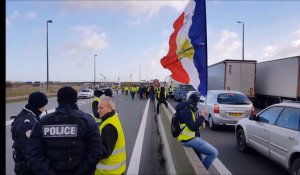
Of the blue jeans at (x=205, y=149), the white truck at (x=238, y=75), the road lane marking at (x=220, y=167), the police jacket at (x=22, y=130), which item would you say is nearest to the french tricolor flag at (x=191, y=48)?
the blue jeans at (x=205, y=149)

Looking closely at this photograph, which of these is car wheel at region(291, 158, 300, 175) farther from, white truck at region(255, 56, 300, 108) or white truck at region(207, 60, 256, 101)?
white truck at region(207, 60, 256, 101)

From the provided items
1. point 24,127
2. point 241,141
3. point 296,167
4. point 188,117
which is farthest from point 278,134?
point 24,127

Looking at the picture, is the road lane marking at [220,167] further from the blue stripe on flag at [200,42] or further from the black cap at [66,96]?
the black cap at [66,96]

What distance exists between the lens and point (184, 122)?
5258mm

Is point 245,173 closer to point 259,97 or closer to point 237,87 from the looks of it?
point 237,87

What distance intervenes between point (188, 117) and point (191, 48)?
4.15 feet

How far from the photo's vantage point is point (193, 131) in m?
5.29

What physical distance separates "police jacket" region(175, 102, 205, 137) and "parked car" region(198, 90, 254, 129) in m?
6.53

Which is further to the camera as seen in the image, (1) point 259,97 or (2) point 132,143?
(1) point 259,97

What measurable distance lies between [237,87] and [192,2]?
58.4 feet

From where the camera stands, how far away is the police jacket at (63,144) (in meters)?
3.09

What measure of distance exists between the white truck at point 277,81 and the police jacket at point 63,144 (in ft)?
55.0

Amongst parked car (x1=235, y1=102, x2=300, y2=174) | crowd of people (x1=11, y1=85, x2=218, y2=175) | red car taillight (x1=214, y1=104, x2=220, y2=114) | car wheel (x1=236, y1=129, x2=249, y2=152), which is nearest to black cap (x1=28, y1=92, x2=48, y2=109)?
crowd of people (x1=11, y1=85, x2=218, y2=175)

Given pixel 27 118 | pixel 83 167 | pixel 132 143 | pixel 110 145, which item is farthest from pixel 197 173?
pixel 132 143
